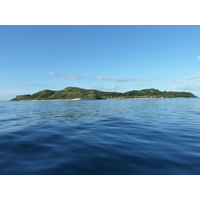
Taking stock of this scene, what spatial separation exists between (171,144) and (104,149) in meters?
4.22

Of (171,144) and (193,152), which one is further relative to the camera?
(171,144)

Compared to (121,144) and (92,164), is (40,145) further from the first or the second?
(121,144)

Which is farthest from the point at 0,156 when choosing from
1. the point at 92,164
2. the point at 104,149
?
the point at 104,149

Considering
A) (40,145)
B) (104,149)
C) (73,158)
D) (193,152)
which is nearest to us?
(73,158)

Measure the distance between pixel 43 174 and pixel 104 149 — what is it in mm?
3172

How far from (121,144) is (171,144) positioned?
3.08m

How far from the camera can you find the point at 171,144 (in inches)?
272
